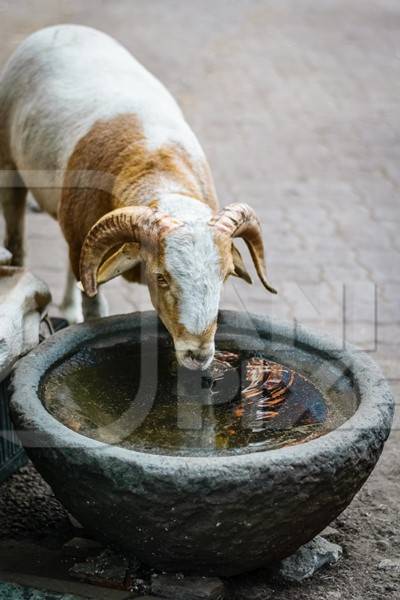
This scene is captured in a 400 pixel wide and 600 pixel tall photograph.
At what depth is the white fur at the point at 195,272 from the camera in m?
3.58

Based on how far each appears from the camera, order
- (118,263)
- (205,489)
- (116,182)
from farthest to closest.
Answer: (116,182), (118,263), (205,489)

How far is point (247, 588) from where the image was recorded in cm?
363

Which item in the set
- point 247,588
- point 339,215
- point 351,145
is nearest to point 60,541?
point 247,588

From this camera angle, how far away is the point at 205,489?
3.13 meters

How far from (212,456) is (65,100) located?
236 cm

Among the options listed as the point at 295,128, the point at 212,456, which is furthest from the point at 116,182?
the point at 295,128

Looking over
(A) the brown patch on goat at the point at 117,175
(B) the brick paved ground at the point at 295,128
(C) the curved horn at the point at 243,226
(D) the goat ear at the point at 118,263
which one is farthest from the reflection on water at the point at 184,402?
(B) the brick paved ground at the point at 295,128

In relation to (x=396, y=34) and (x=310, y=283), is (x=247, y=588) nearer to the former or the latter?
(x=310, y=283)

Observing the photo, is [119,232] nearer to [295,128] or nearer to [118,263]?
[118,263]

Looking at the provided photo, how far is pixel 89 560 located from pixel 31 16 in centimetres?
982

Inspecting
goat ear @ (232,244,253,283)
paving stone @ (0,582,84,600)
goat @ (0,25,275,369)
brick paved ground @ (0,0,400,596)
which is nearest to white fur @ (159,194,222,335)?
goat @ (0,25,275,369)

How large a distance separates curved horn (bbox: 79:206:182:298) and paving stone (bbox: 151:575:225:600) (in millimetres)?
1202

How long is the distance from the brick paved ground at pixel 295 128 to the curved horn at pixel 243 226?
1320mm

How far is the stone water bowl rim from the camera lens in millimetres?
3168
